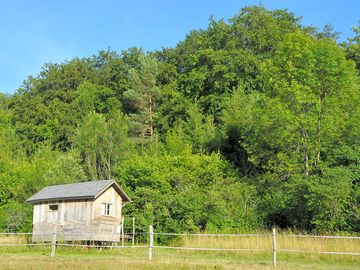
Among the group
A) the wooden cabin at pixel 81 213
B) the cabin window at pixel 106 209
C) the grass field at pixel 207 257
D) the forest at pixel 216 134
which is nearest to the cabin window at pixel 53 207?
the wooden cabin at pixel 81 213

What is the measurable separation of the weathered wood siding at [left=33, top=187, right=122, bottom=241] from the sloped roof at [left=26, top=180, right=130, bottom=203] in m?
0.31

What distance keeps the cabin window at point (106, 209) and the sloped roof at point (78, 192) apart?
0.96 metres

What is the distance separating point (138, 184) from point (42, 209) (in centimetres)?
767

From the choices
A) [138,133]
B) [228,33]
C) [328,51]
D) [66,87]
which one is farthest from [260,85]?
[66,87]

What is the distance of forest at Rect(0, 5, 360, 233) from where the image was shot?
1188 inches

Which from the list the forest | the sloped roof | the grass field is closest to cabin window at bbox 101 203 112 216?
the sloped roof

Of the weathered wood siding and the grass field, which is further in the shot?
the weathered wood siding

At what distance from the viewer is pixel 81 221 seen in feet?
86.1

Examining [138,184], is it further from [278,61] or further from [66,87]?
[66,87]

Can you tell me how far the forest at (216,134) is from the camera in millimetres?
30188

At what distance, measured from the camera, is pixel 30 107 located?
58531 millimetres

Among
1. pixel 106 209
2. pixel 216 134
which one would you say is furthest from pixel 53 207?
pixel 216 134

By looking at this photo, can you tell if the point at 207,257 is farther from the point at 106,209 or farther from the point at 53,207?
the point at 53,207

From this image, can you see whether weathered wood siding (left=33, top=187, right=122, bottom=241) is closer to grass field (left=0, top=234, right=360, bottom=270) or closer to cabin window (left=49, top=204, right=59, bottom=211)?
cabin window (left=49, top=204, right=59, bottom=211)
